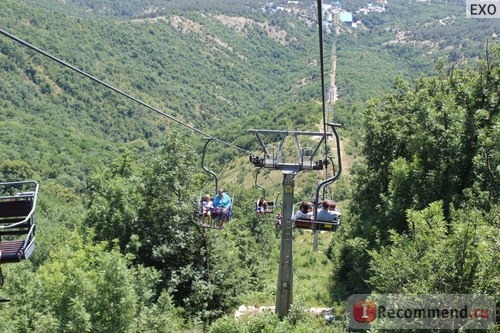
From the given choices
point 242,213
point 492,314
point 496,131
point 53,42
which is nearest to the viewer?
point 492,314

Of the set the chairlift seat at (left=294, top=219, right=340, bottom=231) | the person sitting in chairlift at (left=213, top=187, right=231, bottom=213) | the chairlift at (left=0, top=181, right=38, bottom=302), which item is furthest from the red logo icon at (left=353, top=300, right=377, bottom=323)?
the chairlift at (left=0, top=181, right=38, bottom=302)

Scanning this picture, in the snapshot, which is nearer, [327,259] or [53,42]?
[327,259]

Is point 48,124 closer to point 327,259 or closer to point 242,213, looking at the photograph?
point 242,213

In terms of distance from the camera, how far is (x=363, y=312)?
49.1 ft

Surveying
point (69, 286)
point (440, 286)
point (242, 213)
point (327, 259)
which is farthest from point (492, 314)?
point (242, 213)

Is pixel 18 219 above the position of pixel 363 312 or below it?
above

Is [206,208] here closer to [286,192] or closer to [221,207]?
[221,207]

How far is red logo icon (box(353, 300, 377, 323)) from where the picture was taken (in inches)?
532

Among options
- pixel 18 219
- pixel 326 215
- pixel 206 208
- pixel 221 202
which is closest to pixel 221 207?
pixel 221 202

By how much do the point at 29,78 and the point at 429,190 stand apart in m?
171

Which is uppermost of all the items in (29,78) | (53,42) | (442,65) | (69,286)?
(53,42)

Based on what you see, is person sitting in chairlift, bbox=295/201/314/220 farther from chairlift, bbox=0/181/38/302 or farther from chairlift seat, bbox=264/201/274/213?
chairlift, bbox=0/181/38/302

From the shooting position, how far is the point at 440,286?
34.4 ft

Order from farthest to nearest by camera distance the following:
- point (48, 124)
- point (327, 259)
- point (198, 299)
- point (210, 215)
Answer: point (48, 124) → point (327, 259) → point (198, 299) → point (210, 215)
